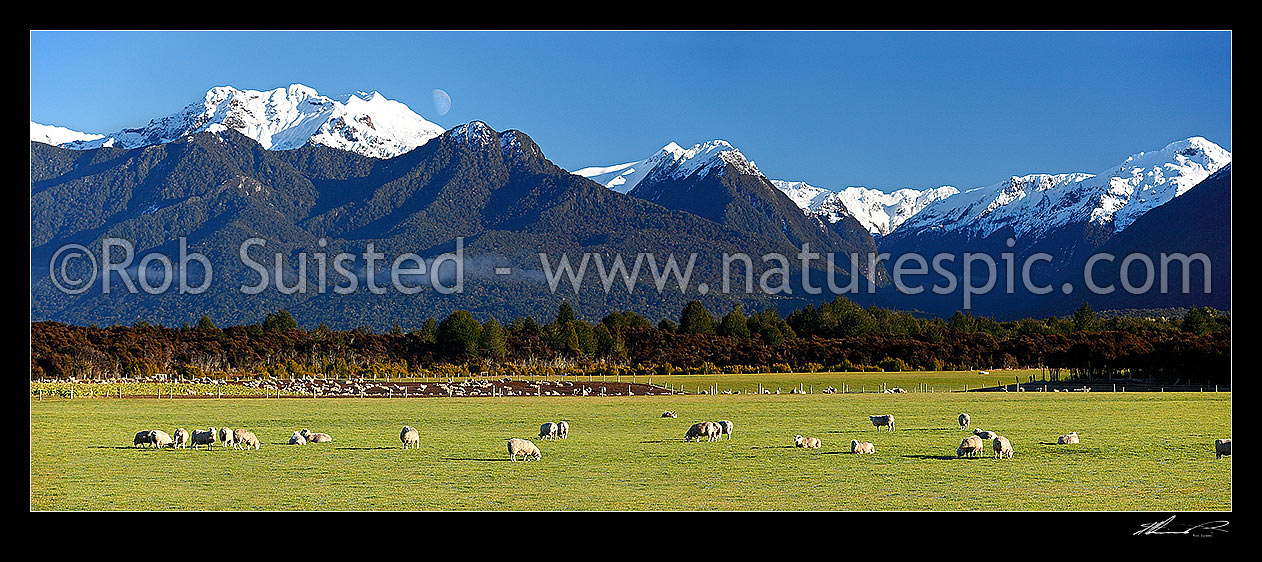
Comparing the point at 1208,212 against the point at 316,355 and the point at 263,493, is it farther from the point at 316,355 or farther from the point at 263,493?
the point at 263,493

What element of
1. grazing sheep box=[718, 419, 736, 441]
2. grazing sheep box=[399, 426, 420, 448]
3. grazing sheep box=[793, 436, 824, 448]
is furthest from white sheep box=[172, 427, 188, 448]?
grazing sheep box=[793, 436, 824, 448]

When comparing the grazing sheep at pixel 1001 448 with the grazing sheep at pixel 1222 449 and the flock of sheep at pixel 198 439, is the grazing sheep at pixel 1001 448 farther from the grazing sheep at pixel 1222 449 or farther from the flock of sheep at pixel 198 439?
the flock of sheep at pixel 198 439

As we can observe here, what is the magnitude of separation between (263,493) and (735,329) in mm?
68811

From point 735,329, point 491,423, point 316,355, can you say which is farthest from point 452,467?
point 735,329

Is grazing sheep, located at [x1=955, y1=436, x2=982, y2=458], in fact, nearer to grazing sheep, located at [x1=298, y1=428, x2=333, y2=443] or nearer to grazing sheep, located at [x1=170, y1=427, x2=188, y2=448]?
grazing sheep, located at [x1=298, y1=428, x2=333, y2=443]

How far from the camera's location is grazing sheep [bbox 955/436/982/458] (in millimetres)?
18719

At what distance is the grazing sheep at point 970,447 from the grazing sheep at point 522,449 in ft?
21.6

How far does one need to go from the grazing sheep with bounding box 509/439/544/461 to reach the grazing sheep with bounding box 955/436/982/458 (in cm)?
660

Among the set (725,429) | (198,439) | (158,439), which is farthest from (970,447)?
(158,439)
